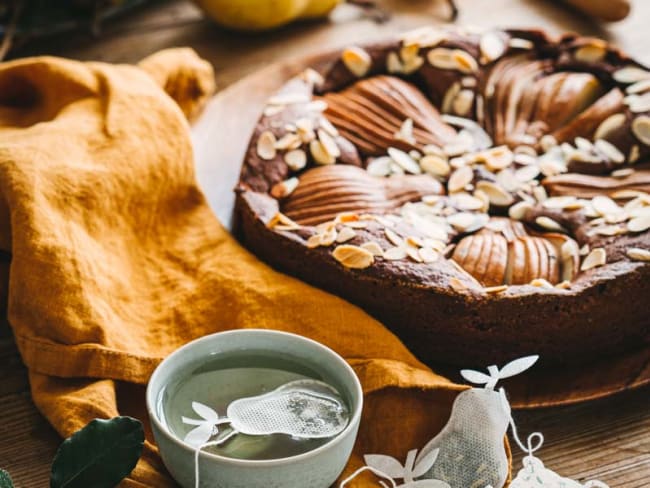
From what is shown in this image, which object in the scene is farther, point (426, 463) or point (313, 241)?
point (313, 241)

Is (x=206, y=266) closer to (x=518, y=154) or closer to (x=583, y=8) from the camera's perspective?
(x=518, y=154)

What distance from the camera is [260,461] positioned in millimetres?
783

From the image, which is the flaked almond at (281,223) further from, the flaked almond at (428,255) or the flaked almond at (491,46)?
the flaked almond at (491,46)

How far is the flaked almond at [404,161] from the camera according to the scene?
3.95ft

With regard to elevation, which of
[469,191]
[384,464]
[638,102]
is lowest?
[384,464]

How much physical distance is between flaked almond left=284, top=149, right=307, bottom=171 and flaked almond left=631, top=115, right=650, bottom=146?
0.42m

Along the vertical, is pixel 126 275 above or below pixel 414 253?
below

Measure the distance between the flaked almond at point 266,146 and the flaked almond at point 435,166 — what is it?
190 mm

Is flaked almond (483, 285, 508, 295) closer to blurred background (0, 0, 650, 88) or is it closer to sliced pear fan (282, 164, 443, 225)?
sliced pear fan (282, 164, 443, 225)

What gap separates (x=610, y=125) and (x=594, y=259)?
0.90 feet

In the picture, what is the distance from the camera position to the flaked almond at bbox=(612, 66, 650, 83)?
1.27 meters

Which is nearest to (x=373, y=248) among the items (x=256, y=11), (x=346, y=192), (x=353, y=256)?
(x=353, y=256)

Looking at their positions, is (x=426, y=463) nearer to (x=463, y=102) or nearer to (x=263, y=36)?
(x=463, y=102)

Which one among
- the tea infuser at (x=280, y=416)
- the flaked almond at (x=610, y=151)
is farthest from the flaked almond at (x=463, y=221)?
the tea infuser at (x=280, y=416)
